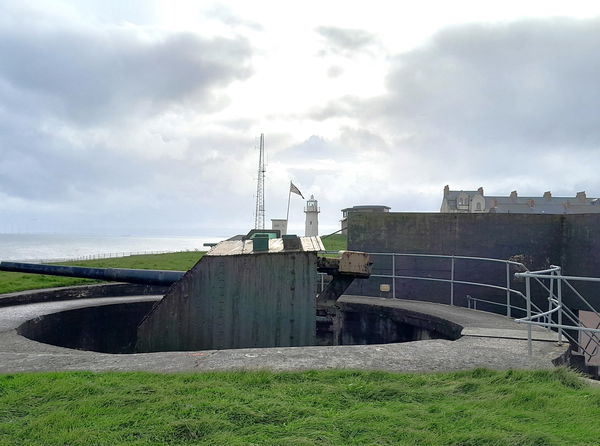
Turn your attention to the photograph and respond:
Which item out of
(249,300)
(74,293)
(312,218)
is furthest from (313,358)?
(312,218)

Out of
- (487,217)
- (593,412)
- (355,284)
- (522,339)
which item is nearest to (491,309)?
(487,217)

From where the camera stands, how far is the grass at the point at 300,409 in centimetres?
288

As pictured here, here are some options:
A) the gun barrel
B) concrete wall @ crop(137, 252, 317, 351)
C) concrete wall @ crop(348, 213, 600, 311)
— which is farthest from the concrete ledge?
concrete wall @ crop(348, 213, 600, 311)

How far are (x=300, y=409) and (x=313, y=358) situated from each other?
1.39m

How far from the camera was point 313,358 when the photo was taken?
4641mm

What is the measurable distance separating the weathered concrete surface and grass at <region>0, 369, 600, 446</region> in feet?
1.10

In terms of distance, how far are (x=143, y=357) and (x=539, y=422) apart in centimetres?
373

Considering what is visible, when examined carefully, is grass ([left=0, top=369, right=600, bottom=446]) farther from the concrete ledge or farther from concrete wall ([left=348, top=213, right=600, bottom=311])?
concrete wall ([left=348, top=213, right=600, bottom=311])

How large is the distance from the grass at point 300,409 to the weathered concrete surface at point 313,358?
335 mm

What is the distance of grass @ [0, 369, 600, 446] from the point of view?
2881 mm

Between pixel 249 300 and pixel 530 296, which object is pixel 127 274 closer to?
pixel 249 300

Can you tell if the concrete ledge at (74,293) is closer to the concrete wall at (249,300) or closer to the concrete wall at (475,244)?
the concrete wall at (249,300)

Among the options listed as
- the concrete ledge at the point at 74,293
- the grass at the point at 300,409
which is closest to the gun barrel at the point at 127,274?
the concrete ledge at the point at 74,293

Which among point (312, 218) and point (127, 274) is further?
point (312, 218)
